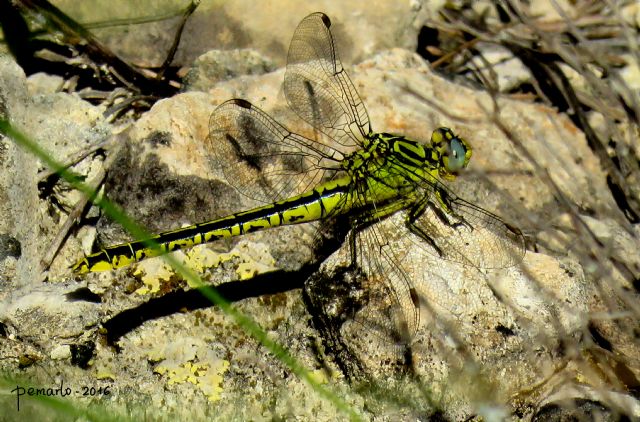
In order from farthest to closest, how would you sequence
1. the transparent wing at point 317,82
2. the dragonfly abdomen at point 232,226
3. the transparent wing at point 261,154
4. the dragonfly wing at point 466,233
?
the transparent wing at point 317,82 < the transparent wing at point 261,154 < the dragonfly wing at point 466,233 < the dragonfly abdomen at point 232,226

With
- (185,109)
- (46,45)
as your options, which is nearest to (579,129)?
(185,109)

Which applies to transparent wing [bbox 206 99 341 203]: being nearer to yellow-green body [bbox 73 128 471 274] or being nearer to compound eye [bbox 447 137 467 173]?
yellow-green body [bbox 73 128 471 274]

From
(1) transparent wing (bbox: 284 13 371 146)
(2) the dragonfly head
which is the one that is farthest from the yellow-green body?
(1) transparent wing (bbox: 284 13 371 146)

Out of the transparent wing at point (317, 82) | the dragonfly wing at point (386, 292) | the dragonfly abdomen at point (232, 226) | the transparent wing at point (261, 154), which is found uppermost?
the transparent wing at point (317, 82)

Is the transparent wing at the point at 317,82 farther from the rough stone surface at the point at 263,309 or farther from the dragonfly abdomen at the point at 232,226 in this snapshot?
the dragonfly abdomen at the point at 232,226

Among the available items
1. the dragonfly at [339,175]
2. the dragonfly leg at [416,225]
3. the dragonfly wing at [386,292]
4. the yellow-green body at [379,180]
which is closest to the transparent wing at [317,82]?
the dragonfly at [339,175]

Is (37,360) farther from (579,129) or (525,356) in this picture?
(579,129)
